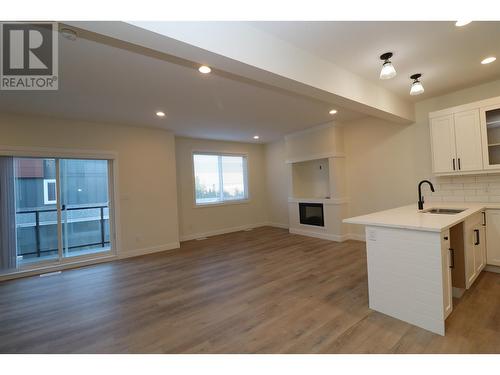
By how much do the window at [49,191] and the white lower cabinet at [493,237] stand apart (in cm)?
675

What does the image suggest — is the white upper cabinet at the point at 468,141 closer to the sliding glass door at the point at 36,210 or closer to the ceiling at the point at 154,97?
the ceiling at the point at 154,97

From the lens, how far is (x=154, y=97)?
3291 mm

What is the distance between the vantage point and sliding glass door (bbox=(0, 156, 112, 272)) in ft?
12.4

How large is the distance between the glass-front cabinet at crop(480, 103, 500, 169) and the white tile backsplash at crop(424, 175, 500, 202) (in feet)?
1.28

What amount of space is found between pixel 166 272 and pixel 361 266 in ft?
10.1

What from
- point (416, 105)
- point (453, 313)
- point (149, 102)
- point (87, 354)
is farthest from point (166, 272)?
point (416, 105)

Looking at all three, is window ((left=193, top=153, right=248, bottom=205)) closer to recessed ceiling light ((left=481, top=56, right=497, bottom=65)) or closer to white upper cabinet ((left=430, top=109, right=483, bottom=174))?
white upper cabinet ((left=430, top=109, right=483, bottom=174))

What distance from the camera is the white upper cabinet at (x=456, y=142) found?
318 cm

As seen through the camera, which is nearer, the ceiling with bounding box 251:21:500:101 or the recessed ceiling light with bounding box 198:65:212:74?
the ceiling with bounding box 251:21:500:101

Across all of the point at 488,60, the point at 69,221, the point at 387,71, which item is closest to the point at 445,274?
the point at 387,71

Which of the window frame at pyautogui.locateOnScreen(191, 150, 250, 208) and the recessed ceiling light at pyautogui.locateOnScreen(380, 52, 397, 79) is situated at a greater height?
the recessed ceiling light at pyautogui.locateOnScreen(380, 52, 397, 79)

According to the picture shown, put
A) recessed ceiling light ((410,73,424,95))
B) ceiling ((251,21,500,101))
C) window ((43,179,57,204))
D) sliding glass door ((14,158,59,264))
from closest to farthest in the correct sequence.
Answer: ceiling ((251,21,500,101)) → recessed ceiling light ((410,73,424,95)) → sliding glass door ((14,158,59,264)) → window ((43,179,57,204))

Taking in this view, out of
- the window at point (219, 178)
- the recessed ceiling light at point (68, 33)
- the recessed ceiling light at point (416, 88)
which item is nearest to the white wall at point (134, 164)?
the window at point (219, 178)

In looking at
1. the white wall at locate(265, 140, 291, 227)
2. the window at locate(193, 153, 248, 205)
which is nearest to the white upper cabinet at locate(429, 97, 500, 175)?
the white wall at locate(265, 140, 291, 227)
